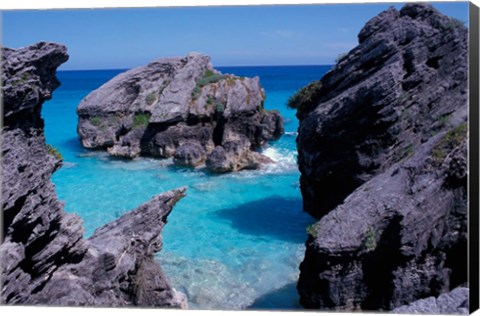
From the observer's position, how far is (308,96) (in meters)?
14.7

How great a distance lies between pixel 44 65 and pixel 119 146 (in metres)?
19.5

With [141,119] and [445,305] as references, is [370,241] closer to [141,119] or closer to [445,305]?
[445,305]

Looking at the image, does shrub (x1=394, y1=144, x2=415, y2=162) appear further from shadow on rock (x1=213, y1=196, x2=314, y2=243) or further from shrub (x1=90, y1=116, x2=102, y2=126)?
shrub (x1=90, y1=116, x2=102, y2=126)

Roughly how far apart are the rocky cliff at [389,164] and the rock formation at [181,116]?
9.03 m

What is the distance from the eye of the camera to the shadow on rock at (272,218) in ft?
49.4

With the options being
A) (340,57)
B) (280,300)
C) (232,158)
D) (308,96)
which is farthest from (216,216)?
(340,57)

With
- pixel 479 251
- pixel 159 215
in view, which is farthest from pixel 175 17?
pixel 479 251

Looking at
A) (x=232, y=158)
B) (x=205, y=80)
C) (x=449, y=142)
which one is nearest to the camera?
(x=449, y=142)

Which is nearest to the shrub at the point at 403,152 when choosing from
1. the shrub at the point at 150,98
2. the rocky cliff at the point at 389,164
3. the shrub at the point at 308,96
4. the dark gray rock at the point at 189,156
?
the rocky cliff at the point at 389,164

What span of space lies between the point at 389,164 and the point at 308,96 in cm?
352

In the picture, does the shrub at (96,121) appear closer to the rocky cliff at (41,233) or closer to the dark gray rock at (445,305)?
the rocky cliff at (41,233)

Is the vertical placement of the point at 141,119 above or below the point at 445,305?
below

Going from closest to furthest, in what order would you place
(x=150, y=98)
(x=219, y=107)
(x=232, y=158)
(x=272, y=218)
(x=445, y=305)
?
1. (x=445, y=305)
2. (x=272, y=218)
3. (x=232, y=158)
4. (x=219, y=107)
5. (x=150, y=98)

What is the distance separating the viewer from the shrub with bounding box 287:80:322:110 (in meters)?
14.5
